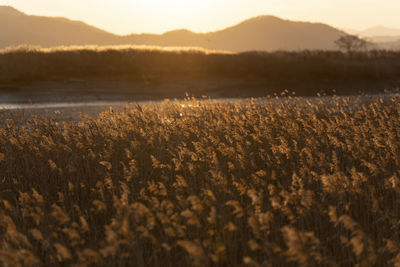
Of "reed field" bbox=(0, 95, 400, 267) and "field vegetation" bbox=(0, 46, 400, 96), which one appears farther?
"field vegetation" bbox=(0, 46, 400, 96)

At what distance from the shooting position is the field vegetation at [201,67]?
80.1 feet

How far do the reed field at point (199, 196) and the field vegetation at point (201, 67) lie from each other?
16.8 m

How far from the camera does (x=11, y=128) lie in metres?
7.14

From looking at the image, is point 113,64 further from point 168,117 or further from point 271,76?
point 168,117

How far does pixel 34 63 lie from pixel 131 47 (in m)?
5.61

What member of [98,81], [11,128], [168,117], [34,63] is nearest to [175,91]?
[98,81]

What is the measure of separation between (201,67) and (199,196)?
22.2 metres

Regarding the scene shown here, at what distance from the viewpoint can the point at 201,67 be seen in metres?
26.2

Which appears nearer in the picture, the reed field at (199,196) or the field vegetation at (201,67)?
the reed field at (199,196)

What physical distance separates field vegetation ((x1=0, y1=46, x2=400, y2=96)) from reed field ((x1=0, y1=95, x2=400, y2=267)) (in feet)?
55.0

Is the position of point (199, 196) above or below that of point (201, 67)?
below

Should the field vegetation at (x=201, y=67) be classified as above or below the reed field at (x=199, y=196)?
above

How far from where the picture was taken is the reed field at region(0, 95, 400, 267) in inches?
112

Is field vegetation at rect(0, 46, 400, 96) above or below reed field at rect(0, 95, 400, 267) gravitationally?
above
